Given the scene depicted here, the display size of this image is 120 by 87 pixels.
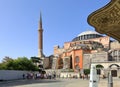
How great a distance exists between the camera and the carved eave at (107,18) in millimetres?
4830

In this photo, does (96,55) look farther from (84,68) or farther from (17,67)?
(17,67)

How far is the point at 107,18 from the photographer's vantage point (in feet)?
17.1

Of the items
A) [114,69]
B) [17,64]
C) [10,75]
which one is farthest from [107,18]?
[114,69]

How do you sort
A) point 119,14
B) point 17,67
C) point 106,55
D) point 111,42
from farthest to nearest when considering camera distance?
point 111,42, point 106,55, point 17,67, point 119,14

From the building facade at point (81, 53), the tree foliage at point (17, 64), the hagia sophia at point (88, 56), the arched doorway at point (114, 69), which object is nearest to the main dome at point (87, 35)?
the hagia sophia at point (88, 56)

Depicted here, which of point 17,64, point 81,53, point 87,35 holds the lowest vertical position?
point 17,64

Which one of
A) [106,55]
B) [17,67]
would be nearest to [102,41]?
[106,55]

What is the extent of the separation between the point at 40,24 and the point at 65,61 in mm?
16055

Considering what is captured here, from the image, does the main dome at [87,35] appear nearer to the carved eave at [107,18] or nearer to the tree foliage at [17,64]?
the tree foliage at [17,64]

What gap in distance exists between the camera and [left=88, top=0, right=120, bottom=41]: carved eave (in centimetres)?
483

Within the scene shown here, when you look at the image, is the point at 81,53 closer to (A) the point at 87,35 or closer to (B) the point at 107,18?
(A) the point at 87,35

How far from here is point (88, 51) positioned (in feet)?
225

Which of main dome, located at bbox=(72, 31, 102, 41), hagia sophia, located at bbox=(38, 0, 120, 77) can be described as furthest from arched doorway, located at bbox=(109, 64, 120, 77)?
main dome, located at bbox=(72, 31, 102, 41)

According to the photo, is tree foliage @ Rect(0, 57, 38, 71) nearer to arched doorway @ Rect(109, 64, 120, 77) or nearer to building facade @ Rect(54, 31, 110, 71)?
building facade @ Rect(54, 31, 110, 71)
